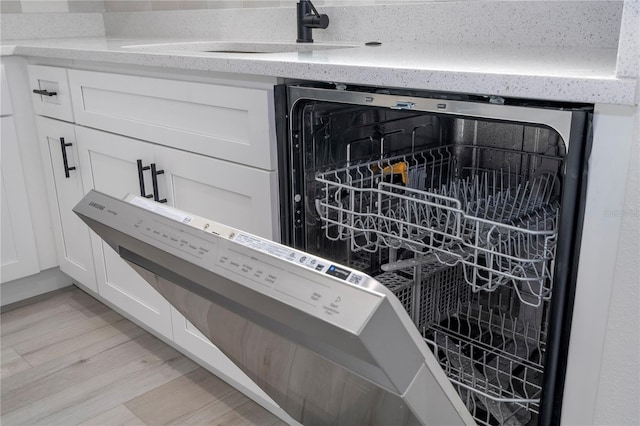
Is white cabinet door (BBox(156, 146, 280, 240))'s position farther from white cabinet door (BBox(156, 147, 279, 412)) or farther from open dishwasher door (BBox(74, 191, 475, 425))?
open dishwasher door (BBox(74, 191, 475, 425))

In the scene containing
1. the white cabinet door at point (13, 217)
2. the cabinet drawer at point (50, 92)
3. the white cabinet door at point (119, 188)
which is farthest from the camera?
the white cabinet door at point (13, 217)

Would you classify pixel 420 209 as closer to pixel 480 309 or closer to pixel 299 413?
pixel 480 309

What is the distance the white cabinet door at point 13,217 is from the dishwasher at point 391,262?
1.25 m

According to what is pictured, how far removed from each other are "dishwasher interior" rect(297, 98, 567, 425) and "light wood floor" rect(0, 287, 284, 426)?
21.0 inches

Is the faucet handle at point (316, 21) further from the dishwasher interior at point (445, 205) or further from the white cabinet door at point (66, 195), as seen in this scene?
the white cabinet door at point (66, 195)

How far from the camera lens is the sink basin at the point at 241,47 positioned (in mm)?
1655

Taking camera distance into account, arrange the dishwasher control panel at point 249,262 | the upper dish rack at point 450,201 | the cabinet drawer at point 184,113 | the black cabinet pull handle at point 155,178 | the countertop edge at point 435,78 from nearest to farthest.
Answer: the dishwasher control panel at point 249,262 < the countertop edge at point 435,78 < the upper dish rack at point 450,201 < the cabinet drawer at point 184,113 < the black cabinet pull handle at point 155,178

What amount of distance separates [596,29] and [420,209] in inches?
21.8

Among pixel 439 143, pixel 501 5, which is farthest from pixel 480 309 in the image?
pixel 501 5

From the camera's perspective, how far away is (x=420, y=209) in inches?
44.1

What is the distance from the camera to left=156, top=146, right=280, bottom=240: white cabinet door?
119cm

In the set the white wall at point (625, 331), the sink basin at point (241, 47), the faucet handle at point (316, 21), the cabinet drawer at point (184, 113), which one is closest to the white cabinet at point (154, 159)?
the cabinet drawer at point (184, 113)

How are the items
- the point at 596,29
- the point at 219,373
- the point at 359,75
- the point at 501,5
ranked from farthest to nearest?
the point at 219,373, the point at 501,5, the point at 596,29, the point at 359,75

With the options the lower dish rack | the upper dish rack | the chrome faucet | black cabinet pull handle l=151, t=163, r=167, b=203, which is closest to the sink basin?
the chrome faucet
